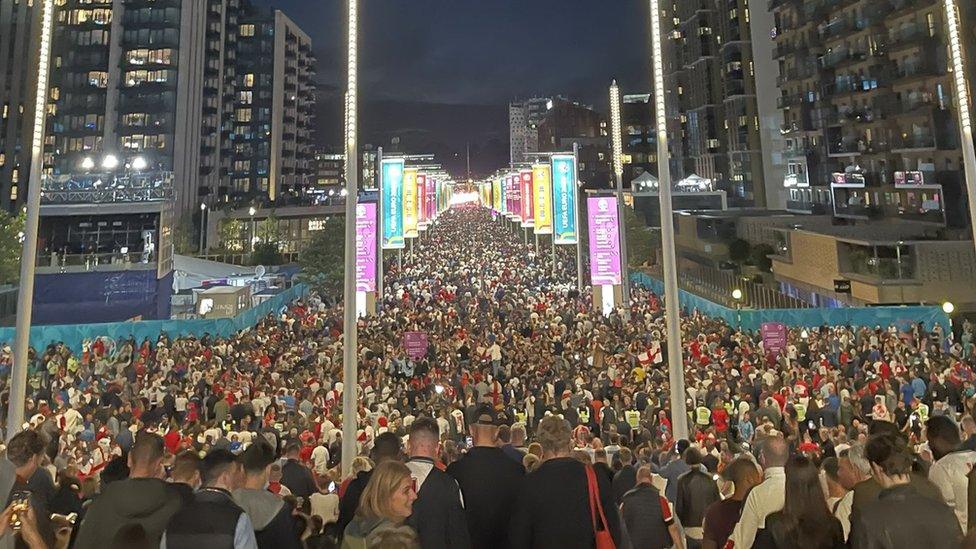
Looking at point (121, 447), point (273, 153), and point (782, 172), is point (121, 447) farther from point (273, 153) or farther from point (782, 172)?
point (273, 153)

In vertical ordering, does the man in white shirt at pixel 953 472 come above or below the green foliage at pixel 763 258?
below

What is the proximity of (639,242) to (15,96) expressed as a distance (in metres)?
77.6

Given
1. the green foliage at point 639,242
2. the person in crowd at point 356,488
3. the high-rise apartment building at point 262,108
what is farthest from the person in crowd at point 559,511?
the high-rise apartment building at point 262,108

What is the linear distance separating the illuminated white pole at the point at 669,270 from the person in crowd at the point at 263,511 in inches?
291

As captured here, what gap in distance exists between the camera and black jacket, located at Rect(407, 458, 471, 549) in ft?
14.1

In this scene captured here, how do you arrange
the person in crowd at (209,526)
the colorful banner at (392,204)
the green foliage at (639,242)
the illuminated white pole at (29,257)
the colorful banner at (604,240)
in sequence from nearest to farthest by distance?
the person in crowd at (209,526) < the illuminated white pole at (29,257) < the colorful banner at (604,240) < the colorful banner at (392,204) < the green foliage at (639,242)

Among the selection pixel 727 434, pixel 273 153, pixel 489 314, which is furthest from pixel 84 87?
pixel 727 434

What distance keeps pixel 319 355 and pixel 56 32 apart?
82.7 meters

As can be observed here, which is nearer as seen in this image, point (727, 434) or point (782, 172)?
point (727, 434)

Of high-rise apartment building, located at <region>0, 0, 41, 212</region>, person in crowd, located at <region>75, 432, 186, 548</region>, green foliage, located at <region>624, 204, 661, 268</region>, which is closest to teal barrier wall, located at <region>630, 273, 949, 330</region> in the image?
person in crowd, located at <region>75, 432, 186, 548</region>

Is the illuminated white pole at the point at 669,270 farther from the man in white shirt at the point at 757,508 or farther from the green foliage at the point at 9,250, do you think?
the green foliage at the point at 9,250

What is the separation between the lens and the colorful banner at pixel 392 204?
1337 inches

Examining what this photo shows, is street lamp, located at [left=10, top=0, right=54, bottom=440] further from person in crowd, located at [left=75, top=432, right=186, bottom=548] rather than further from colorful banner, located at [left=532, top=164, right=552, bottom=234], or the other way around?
colorful banner, located at [left=532, top=164, right=552, bottom=234]

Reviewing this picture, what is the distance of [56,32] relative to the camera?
79875mm
